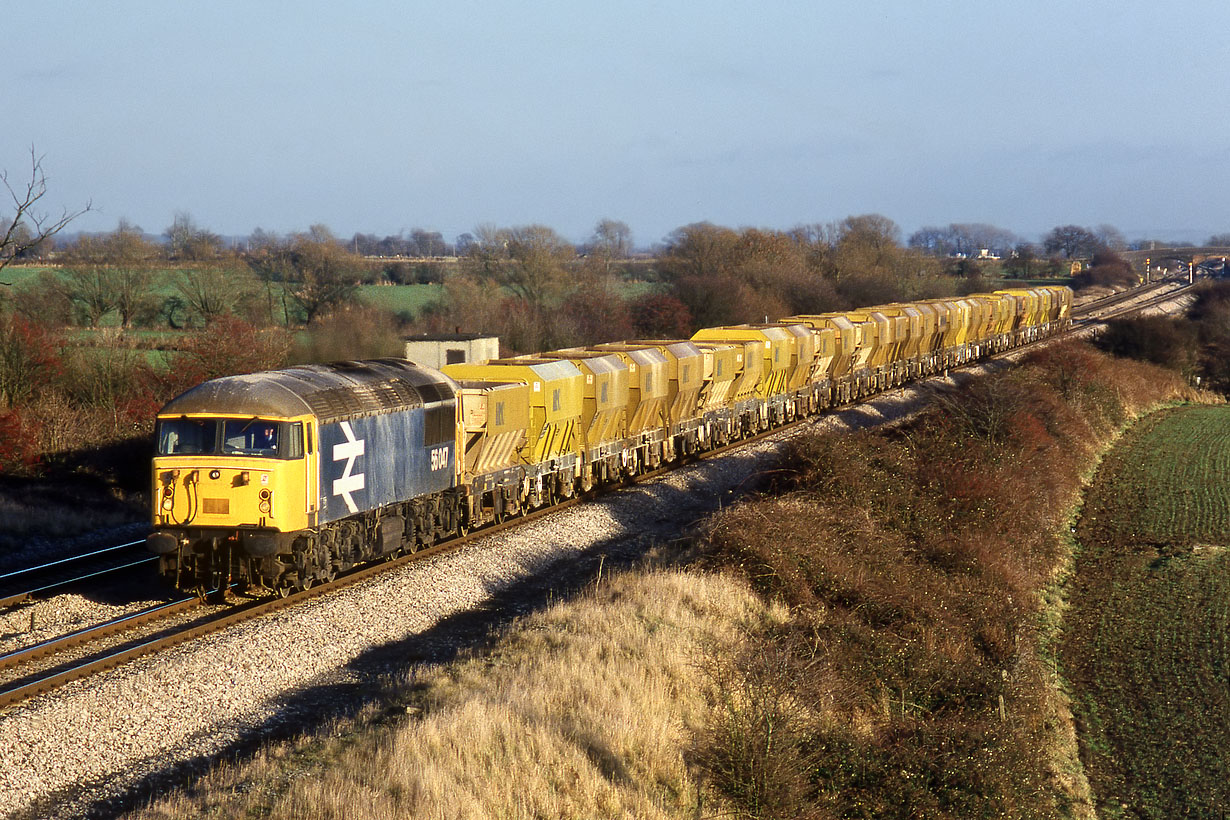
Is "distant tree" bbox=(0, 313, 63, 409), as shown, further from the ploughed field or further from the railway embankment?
the ploughed field

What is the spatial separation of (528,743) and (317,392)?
748 cm

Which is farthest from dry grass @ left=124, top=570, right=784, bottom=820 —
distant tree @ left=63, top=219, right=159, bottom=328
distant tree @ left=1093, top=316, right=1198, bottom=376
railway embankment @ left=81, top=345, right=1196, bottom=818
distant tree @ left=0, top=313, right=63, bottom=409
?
distant tree @ left=1093, top=316, right=1198, bottom=376

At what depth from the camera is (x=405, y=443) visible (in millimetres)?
19562

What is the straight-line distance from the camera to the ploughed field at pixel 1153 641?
1672 cm

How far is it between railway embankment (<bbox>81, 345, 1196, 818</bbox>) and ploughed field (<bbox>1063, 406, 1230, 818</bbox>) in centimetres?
71

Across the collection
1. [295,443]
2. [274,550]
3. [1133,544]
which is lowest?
[1133,544]

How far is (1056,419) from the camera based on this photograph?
39.8 metres

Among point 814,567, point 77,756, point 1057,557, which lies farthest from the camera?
point 1057,557

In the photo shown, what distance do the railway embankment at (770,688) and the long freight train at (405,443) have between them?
2.71 meters

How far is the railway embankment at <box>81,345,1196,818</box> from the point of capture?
1130 centimetres

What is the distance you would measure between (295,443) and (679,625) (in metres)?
6.07

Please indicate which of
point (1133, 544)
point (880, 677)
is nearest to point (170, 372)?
point (880, 677)

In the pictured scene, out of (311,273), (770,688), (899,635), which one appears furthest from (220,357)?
(311,273)

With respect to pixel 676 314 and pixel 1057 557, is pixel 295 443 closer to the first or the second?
pixel 1057 557
